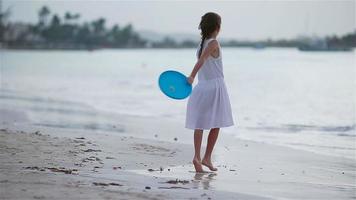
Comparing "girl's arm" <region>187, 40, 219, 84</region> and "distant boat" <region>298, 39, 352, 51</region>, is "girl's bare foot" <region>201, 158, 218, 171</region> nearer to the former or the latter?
"girl's arm" <region>187, 40, 219, 84</region>

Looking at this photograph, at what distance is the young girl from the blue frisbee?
83 millimetres

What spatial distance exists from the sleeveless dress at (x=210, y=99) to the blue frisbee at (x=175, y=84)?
0.29 feet

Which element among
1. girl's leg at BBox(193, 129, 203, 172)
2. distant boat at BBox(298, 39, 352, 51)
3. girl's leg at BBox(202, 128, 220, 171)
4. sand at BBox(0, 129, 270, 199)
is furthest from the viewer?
distant boat at BBox(298, 39, 352, 51)

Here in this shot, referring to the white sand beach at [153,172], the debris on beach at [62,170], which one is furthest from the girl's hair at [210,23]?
the debris on beach at [62,170]

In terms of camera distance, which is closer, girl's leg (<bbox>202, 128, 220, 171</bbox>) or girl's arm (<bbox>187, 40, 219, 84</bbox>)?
girl's arm (<bbox>187, 40, 219, 84</bbox>)

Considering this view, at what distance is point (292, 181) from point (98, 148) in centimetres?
268

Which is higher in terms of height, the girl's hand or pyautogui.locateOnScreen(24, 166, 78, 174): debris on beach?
the girl's hand

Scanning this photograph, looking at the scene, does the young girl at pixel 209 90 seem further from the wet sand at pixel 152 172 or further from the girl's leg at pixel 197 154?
the wet sand at pixel 152 172

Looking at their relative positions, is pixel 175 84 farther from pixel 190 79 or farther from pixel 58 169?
pixel 58 169

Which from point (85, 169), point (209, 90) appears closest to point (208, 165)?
point (209, 90)

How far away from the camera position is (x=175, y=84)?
6598mm

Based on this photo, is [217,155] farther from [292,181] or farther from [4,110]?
[4,110]

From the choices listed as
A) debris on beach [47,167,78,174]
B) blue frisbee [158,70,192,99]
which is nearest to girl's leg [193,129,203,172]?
blue frisbee [158,70,192,99]

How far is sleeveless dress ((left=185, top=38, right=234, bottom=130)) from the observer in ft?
21.1
